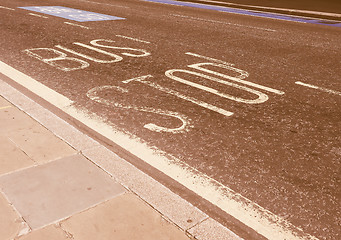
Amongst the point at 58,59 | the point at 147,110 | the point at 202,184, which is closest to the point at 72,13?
the point at 58,59

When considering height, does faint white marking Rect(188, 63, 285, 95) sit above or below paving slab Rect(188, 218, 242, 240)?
above

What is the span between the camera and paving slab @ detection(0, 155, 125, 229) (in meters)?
2.52

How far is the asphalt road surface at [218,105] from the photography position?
2883mm

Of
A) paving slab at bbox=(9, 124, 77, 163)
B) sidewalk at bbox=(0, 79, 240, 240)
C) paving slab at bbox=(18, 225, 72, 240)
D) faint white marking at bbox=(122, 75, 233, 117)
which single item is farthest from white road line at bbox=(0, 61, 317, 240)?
faint white marking at bbox=(122, 75, 233, 117)

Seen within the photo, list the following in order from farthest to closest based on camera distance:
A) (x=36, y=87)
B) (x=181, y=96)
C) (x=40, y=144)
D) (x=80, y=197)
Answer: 1. (x=36, y=87)
2. (x=181, y=96)
3. (x=40, y=144)
4. (x=80, y=197)

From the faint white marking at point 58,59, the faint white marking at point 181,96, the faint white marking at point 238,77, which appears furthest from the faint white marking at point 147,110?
the faint white marking at point 238,77

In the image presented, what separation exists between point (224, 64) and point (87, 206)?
15.1 ft

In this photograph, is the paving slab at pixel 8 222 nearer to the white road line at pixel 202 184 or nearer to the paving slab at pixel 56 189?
the paving slab at pixel 56 189

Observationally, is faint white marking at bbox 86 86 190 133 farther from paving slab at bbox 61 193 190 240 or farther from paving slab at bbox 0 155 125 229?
paving slab at bbox 61 193 190 240

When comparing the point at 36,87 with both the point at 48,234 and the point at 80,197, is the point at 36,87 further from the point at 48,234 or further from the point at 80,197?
the point at 48,234

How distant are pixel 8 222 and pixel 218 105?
9.71ft

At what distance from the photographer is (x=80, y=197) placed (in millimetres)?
2697

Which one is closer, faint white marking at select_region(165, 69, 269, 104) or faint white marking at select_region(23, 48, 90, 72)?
faint white marking at select_region(165, 69, 269, 104)

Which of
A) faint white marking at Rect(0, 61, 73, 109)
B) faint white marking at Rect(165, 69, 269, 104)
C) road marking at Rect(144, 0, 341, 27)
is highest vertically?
road marking at Rect(144, 0, 341, 27)
